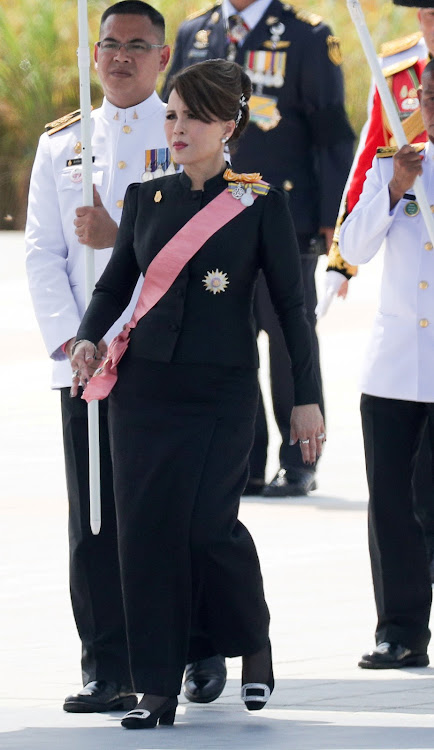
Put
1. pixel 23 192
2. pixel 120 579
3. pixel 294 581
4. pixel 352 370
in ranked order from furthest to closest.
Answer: pixel 23 192, pixel 352 370, pixel 294 581, pixel 120 579

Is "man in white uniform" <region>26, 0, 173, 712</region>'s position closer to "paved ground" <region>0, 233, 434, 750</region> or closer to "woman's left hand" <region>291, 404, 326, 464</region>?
"paved ground" <region>0, 233, 434, 750</region>

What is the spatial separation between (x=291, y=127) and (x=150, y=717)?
13.6ft

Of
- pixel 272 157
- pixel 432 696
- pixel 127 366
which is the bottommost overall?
pixel 432 696

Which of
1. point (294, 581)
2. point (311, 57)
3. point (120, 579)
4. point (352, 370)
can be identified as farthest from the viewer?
point (352, 370)

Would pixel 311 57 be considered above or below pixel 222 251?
above

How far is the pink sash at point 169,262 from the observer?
5.28m

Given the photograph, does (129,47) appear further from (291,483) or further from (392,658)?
(291,483)

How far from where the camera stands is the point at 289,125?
8.93 meters

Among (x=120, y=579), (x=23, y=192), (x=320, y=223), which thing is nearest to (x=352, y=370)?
(x=320, y=223)

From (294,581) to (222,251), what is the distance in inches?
82.1

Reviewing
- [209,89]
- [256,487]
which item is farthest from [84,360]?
[256,487]

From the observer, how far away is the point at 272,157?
8945 mm

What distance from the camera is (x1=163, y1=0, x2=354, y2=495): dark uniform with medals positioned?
8883mm

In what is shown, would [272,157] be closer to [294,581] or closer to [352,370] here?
[294,581]
